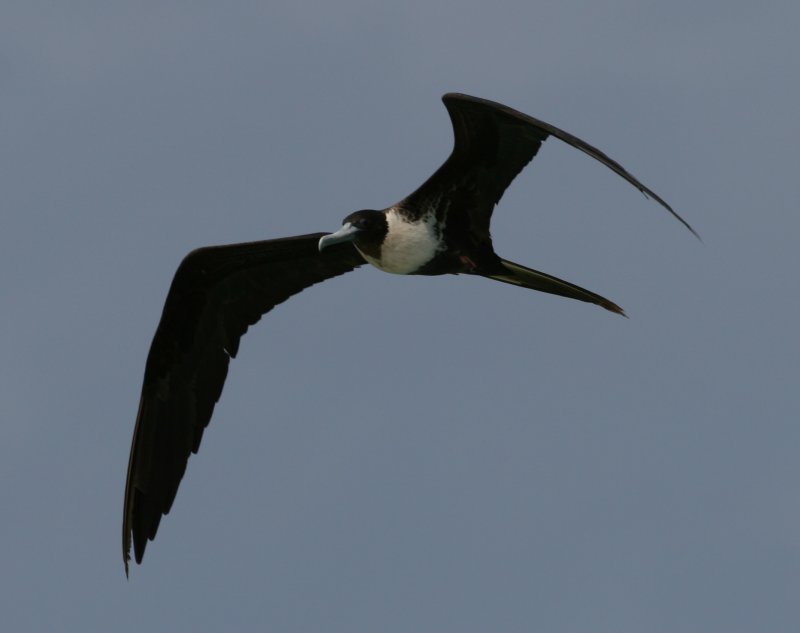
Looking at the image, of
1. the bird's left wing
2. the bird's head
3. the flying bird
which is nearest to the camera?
the flying bird

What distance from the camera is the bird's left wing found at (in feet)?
32.2

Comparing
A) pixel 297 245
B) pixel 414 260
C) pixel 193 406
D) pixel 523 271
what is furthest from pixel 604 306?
pixel 193 406

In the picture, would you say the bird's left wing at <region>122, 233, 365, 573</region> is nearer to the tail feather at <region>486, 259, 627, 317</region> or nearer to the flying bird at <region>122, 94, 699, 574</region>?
the flying bird at <region>122, 94, 699, 574</region>

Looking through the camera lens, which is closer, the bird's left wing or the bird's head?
the bird's head

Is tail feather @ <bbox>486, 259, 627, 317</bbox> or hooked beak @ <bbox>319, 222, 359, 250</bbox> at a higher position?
hooked beak @ <bbox>319, 222, 359, 250</bbox>

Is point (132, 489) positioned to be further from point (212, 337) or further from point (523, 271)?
point (523, 271)

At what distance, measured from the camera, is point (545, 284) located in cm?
925

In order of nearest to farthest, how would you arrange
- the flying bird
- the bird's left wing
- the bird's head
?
the flying bird < the bird's head < the bird's left wing

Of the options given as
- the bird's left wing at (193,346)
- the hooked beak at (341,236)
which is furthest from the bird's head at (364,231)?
the bird's left wing at (193,346)

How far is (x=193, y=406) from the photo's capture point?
10.0m

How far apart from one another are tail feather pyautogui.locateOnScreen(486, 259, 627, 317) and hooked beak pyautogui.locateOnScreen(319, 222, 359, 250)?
87 centimetres

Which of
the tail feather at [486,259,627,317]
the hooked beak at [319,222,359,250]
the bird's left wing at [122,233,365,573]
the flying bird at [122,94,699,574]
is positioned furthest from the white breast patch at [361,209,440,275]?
the bird's left wing at [122,233,365,573]

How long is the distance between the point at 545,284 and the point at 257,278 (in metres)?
1.91

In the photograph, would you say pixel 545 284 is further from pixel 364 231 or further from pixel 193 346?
pixel 193 346
